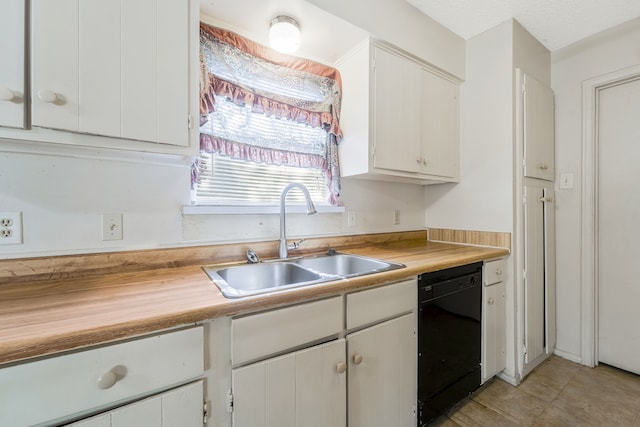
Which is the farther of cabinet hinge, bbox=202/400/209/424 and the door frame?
the door frame

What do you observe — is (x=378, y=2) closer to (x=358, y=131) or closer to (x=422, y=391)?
(x=358, y=131)

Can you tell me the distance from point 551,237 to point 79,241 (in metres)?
2.98

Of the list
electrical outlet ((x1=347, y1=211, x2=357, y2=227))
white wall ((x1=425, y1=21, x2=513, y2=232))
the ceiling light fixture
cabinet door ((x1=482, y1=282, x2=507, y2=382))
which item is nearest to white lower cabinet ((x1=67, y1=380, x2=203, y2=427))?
electrical outlet ((x1=347, y1=211, x2=357, y2=227))

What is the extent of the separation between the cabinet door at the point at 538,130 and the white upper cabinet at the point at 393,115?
495 millimetres

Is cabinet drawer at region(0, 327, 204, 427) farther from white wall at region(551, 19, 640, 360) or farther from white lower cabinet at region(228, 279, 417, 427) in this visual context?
white wall at region(551, 19, 640, 360)

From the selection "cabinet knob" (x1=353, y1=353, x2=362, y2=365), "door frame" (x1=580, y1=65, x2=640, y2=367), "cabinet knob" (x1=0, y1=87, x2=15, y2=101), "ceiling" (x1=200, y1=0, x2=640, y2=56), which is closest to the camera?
"cabinet knob" (x1=0, y1=87, x2=15, y2=101)

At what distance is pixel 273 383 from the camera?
2.94ft

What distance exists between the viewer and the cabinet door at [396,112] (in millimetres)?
1635

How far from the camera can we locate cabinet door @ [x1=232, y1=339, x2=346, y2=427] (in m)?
0.85

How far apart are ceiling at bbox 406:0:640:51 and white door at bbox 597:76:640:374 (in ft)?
1.65

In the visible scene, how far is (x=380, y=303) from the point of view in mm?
1172

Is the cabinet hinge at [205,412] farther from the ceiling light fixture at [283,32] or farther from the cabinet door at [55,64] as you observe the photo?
the ceiling light fixture at [283,32]

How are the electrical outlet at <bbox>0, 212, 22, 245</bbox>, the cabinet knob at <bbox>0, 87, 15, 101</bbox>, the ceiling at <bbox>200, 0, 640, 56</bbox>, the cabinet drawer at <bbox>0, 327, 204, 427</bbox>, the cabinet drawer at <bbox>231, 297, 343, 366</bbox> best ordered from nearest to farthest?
the cabinet drawer at <bbox>0, 327, 204, 427</bbox>
the cabinet knob at <bbox>0, 87, 15, 101</bbox>
the cabinet drawer at <bbox>231, 297, 343, 366</bbox>
the electrical outlet at <bbox>0, 212, 22, 245</bbox>
the ceiling at <bbox>200, 0, 640, 56</bbox>

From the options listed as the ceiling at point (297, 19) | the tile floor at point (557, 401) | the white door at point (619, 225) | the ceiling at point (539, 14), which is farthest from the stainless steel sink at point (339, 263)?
the white door at point (619, 225)
